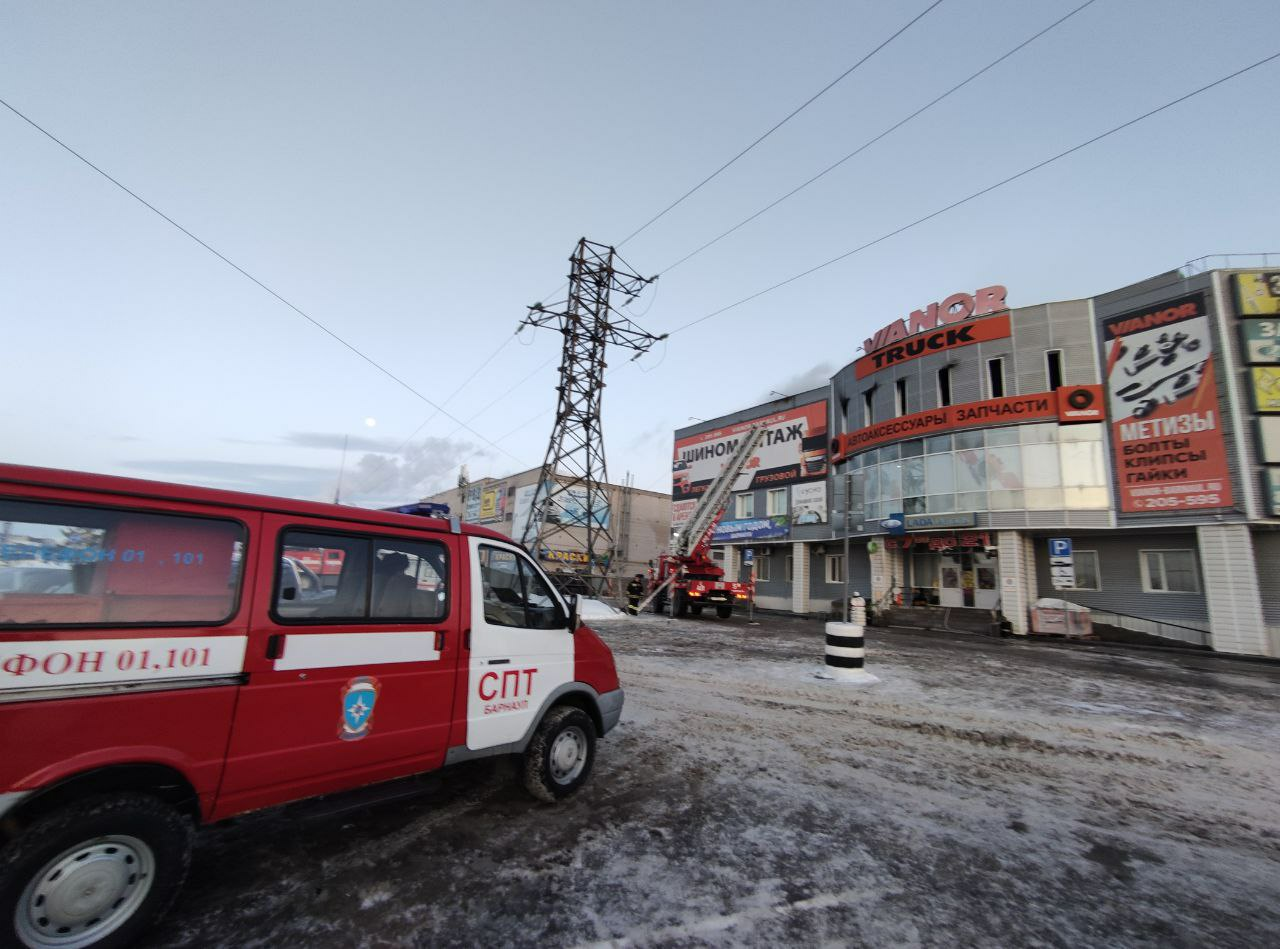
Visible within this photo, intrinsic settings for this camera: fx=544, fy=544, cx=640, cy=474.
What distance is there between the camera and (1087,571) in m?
22.2

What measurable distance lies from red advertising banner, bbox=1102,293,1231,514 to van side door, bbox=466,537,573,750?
23.8 metres

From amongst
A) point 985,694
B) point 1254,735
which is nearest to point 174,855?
point 985,694

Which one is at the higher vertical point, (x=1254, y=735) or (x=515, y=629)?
(x=515, y=629)

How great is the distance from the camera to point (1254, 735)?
7156 mm

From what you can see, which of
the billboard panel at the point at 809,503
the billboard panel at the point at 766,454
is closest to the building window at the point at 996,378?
the billboard panel at the point at 766,454

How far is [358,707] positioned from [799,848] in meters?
3.06

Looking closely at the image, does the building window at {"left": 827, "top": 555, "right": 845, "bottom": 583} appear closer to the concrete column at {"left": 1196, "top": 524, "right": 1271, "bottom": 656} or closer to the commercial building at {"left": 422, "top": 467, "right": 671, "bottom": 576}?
the concrete column at {"left": 1196, "top": 524, "right": 1271, "bottom": 656}

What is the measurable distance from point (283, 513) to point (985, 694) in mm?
10340

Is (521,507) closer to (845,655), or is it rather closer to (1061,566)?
(1061,566)

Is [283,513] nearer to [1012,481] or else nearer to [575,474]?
[575,474]

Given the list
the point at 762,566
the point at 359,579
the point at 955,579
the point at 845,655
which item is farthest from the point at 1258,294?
the point at 359,579

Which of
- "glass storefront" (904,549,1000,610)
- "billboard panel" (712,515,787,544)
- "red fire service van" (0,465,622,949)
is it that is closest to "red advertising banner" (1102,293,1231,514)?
"glass storefront" (904,549,1000,610)

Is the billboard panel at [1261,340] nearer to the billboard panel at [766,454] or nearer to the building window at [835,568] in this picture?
the billboard panel at [766,454]

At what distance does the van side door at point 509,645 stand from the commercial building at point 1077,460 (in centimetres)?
1411
